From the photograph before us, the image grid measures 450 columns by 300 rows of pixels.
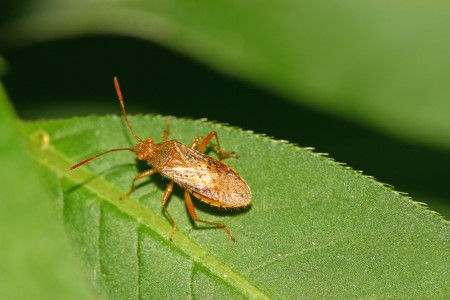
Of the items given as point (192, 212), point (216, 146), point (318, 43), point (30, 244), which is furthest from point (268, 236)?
point (318, 43)

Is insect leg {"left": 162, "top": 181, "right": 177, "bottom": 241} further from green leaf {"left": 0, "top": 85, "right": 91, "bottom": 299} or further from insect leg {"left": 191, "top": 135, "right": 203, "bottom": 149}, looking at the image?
green leaf {"left": 0, "top": 85, "right": 91, "bottom": 299}

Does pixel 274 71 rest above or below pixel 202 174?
above

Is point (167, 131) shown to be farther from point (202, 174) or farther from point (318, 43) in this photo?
point (318, 43)

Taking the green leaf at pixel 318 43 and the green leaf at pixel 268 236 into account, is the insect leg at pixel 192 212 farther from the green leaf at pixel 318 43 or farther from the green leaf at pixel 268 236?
the green leaf at pixel 318 43

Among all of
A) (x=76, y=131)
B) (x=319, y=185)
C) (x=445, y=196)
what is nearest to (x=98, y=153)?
(x=76, y=131)

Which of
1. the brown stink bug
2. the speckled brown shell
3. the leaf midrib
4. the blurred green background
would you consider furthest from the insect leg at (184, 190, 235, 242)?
the blurred green background

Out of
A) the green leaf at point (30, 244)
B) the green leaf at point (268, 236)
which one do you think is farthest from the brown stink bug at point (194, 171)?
the green leaf at point (30, 244)
